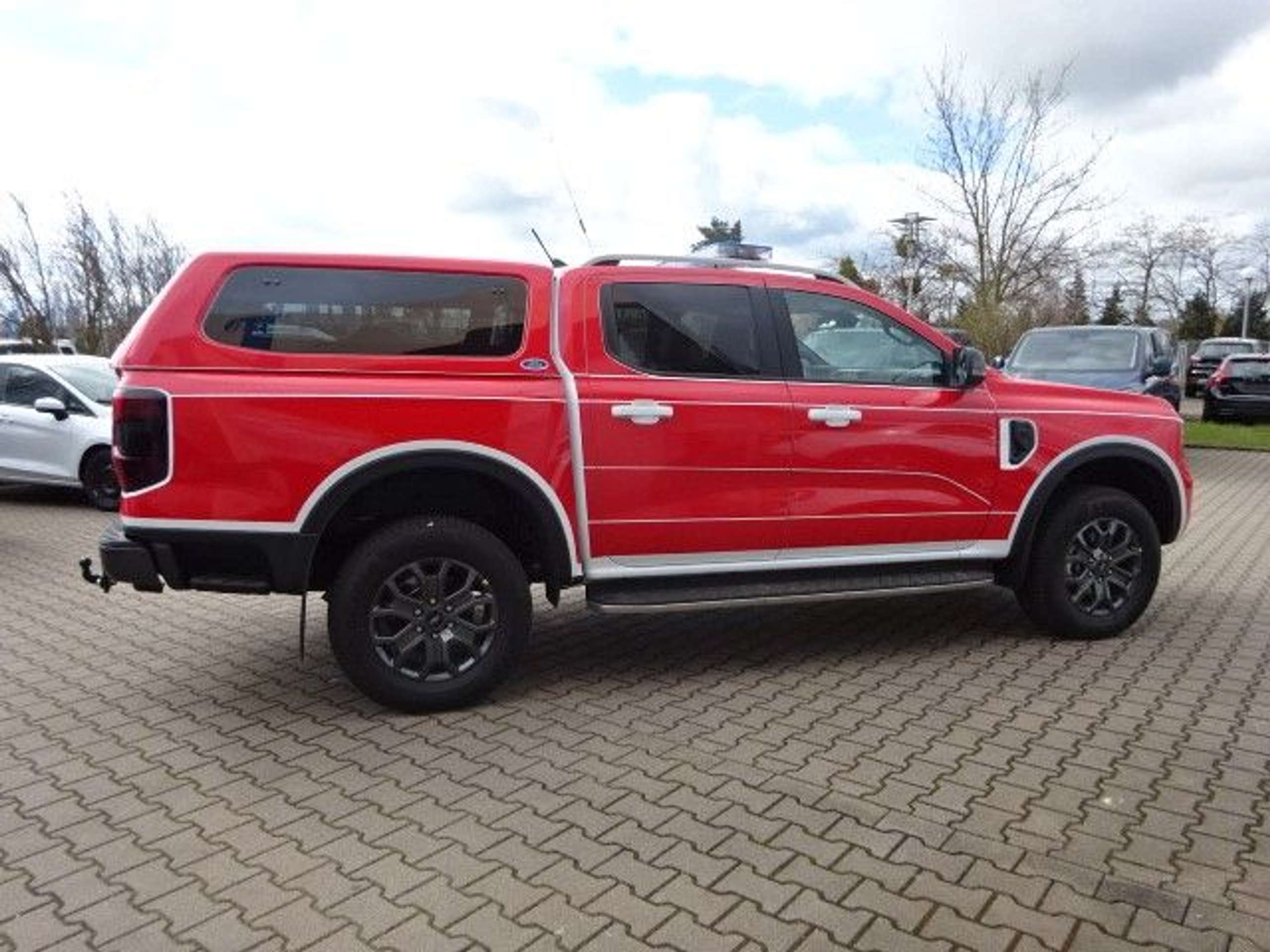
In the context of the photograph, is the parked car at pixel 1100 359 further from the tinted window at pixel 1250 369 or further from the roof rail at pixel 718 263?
the roof rail at pixel 718 263

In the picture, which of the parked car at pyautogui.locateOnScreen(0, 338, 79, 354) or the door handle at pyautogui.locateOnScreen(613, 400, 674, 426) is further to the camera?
the parked car at pyautogui.locateOnScreen(0, 338, 79, 354)

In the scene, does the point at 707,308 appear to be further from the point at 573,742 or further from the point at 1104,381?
the point at 1104,381

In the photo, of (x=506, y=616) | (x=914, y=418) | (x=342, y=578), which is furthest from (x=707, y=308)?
(x=342, y=578)

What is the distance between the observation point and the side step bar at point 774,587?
4.32 m

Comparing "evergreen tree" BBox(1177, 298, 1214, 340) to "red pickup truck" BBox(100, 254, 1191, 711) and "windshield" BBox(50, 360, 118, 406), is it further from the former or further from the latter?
"red pickup truck" BBox(100, 254, 1191, 711)

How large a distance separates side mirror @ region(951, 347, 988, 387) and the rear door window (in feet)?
3.02

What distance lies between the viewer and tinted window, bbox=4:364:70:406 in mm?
9961

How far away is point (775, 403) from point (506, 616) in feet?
4.86

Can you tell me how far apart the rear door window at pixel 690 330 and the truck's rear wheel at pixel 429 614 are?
3.38 feet

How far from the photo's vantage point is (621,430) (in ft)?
13.8

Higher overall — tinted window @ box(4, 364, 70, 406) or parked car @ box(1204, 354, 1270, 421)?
tinted window @ box(4, 364, 70, 406)

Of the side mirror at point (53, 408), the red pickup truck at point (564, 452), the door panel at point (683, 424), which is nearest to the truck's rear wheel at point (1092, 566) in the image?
the red pickup truck at point (564, 452)

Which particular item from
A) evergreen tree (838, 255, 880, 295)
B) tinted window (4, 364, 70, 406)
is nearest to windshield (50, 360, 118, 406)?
tinted window (4, 364, 70, 406)

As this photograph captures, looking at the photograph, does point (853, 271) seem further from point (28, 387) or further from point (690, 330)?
point (690, 330)
